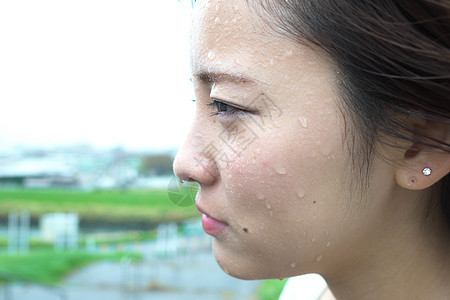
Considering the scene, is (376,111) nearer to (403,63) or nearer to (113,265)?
(403,63)

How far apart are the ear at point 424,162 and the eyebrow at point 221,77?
Result: 287mm

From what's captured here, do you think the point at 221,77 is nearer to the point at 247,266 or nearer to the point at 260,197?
the point at 260,197

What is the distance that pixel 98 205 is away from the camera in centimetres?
556

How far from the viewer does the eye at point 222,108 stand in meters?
0.68

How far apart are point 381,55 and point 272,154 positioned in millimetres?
222

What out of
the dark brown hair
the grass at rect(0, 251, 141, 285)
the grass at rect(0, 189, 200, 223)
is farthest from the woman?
the grass at rect(0, 189, 200, 223)

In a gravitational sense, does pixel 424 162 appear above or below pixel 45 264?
above

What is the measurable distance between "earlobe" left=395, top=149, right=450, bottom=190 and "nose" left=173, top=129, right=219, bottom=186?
1.04 ft

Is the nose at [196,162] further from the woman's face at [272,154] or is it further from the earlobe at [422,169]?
the earlobe at [422,169]

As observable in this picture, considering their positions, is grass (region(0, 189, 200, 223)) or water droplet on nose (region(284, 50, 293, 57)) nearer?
water droplet on nose (region(284, 50, 293, 57))

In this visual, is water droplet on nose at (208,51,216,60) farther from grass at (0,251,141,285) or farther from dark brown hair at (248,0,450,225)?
grass at (0,251,141,285)

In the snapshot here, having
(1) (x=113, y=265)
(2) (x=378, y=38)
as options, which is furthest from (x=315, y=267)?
(1) (x=113, y=265)

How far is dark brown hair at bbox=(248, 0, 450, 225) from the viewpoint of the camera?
58 centimetres

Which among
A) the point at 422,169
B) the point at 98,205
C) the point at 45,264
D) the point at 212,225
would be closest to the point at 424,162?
the point at 422,169
